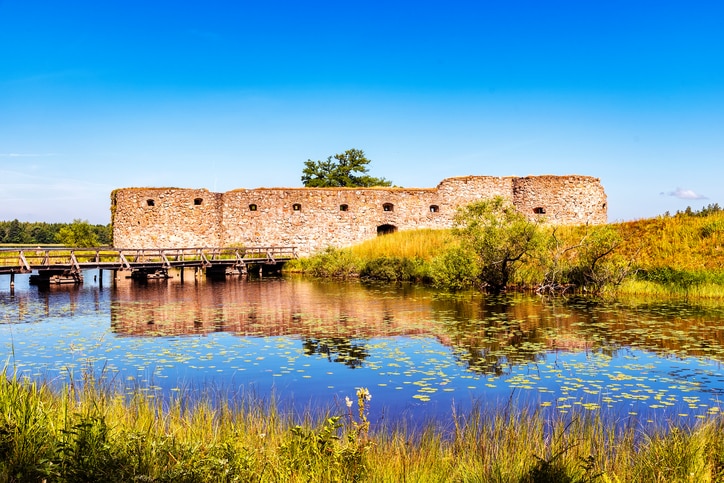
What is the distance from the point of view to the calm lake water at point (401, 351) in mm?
5797

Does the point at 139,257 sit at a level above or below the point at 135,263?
above

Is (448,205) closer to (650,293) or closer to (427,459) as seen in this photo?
(650,293)

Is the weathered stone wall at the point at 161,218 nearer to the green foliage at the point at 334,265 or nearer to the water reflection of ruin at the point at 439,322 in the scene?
the green foliage at the point at 334,265

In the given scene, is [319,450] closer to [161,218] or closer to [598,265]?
[598,265]

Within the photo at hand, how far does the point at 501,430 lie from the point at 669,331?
5619 millimetres

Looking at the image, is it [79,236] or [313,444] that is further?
[79,236]

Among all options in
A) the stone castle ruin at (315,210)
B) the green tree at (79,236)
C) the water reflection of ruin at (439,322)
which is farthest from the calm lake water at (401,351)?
the green tree at (79,236)

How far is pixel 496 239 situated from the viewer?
586 inches

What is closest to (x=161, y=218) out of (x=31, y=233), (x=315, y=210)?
(x=315, y=210)

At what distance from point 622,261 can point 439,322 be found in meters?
6.15

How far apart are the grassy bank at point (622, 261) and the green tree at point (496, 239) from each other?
23 cm

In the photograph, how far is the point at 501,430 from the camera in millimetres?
4562

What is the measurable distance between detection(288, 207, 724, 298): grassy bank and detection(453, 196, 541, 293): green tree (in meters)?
0.23

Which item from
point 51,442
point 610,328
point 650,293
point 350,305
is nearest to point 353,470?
point 51,442
